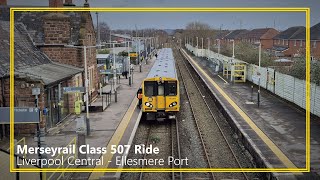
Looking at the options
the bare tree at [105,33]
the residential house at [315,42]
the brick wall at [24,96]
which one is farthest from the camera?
the bare tree at [105,33]

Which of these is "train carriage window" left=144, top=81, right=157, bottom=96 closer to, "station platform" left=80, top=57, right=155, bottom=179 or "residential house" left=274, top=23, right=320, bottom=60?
"station platform" left=80, top=57, right=155, bottom=179

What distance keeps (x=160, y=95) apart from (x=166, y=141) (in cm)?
315

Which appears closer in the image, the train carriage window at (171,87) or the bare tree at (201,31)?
the train carriage window at (171,87)

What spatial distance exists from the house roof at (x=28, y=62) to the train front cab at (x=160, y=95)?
4248 mm

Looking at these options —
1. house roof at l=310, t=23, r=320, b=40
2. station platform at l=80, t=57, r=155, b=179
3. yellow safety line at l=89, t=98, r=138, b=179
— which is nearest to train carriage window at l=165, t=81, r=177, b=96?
station platform at l=80, t=57, r=155, b=179

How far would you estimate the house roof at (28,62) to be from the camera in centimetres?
1781

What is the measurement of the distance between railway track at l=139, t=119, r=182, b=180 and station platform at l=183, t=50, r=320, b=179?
2.85m

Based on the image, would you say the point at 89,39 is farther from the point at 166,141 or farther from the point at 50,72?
the point at 166,141

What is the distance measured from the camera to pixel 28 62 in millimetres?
20109

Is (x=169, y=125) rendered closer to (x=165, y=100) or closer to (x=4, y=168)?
(x=165, y=100)

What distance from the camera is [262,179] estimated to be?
12875 millimetres

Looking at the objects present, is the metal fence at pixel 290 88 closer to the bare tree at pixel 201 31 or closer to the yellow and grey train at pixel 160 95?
the yellow and grey train at pixel 160 95

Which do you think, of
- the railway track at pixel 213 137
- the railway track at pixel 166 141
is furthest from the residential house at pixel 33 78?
the railway track at pixel 213 137

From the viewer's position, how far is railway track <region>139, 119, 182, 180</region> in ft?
43.1
